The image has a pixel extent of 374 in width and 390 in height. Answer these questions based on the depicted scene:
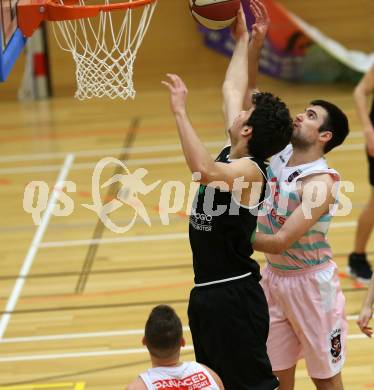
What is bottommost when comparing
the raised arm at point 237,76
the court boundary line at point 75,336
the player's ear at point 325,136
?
the court boundary line at point 75,336

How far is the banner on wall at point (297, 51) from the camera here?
13.2 meters

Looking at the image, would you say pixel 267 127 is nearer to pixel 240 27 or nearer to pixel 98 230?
pixel 240 27

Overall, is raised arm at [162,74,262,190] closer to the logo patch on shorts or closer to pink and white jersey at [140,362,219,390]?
pink and white jersey at [140,362,219,390]

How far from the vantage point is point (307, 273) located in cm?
490

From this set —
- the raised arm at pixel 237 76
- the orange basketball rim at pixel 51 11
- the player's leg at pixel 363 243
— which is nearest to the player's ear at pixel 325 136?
the raised arm at pixel 237 76

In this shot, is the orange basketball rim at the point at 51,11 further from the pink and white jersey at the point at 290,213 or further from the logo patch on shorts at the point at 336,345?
the logo patch on shorts at the point at 336,345

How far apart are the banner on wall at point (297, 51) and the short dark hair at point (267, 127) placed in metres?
8.97

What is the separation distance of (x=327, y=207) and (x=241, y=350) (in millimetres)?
891

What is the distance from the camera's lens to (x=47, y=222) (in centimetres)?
898

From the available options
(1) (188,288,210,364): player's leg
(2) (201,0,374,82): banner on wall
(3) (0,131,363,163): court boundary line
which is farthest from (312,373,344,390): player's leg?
(2) (201,0,374,82): banner on wall

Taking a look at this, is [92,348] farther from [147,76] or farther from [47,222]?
[147,76]

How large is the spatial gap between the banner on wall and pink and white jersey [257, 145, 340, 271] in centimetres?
844

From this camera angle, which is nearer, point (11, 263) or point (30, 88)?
point (11, 263)

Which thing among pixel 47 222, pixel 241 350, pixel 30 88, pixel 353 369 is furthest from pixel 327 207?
pixel 30 88
